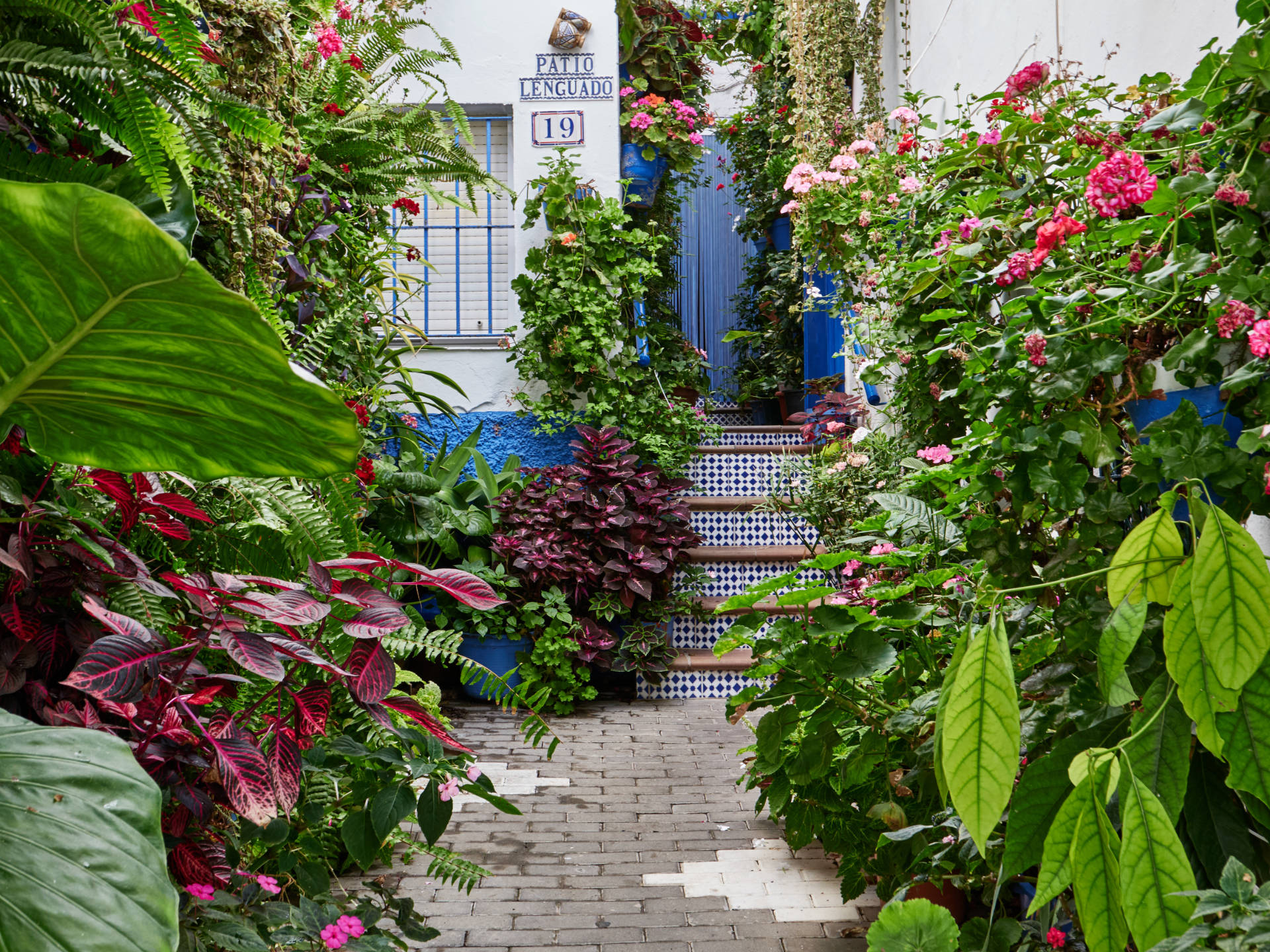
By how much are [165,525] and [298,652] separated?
421mm

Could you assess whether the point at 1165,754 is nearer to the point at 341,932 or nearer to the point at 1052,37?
the point at 341,932

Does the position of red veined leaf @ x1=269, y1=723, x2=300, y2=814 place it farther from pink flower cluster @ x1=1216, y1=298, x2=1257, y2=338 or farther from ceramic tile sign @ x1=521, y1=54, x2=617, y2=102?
ceramic tile sign @ x1=521, y1=54, x2=617, y2=102

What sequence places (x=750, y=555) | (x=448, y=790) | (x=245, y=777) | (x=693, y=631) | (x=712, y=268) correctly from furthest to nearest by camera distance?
(x=712, y=268) < (x=750, y=555) < (x=693, y=631) < (x=448, y=790) < (x=245, y=777)

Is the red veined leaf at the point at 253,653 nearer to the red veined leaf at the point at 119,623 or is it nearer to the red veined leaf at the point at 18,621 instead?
the red veined leaf at the point at 119,623

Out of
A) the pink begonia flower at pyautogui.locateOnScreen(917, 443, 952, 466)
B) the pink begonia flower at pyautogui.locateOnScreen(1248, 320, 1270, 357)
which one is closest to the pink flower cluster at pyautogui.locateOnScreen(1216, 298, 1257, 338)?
the pink begonia flower at pyautogui.locateOnScreen(1248, 320, 1270, 357)

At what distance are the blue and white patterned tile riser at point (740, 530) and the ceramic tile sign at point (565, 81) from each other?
2.65 m

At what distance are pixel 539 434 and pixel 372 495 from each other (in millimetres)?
1608

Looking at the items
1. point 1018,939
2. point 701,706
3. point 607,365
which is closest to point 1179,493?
point 1018,939

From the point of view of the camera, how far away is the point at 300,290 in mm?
3021

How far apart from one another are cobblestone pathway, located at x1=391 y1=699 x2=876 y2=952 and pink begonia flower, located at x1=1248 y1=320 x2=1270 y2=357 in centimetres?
181

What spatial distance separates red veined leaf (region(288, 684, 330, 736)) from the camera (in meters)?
1.37

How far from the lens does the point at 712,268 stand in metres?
8.95

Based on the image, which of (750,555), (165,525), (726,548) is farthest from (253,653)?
(726,548)

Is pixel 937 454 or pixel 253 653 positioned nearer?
pixel 253 653
